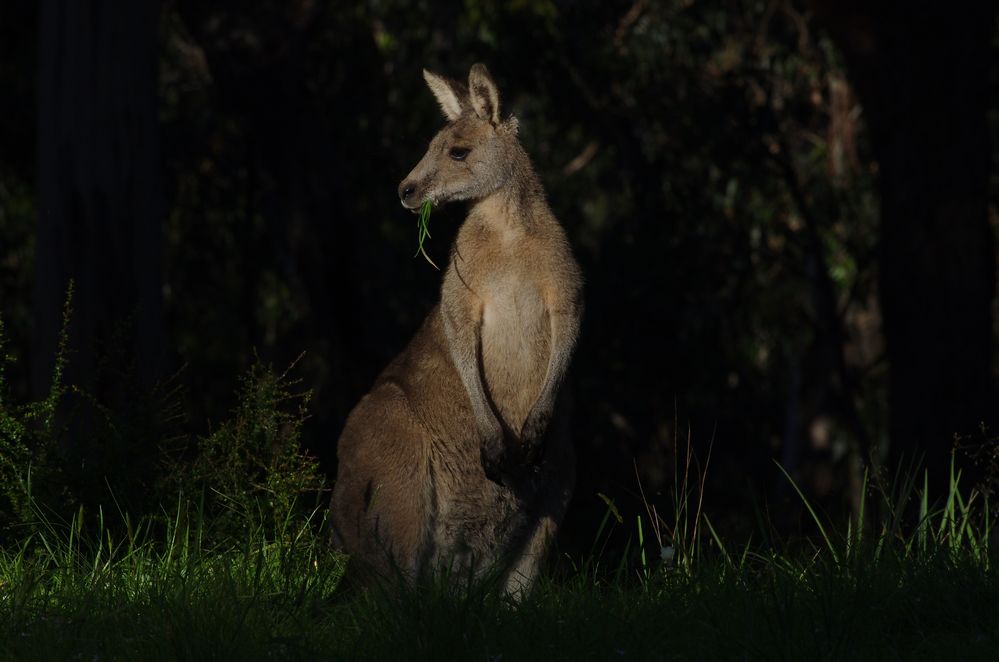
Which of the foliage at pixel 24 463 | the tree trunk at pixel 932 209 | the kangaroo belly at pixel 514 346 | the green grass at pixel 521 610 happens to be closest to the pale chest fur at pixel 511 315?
the kangaroo belly at pixel 514 346

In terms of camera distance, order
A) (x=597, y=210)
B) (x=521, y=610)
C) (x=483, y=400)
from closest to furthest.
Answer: (x=521, y=610), (x=483, y=400), (x=597, y=210)

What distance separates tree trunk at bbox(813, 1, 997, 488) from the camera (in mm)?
8305

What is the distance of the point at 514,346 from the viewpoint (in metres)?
4.89

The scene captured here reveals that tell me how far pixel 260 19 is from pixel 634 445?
4.68 meters

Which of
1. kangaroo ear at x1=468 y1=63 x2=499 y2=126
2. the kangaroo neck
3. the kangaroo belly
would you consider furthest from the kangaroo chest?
kangaroo ear at x1=468 y1=63 x2=499 y2=126

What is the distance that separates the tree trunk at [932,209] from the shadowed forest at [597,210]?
0.02 metres

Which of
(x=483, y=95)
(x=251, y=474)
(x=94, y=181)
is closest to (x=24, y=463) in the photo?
A: (x=251, y=474)

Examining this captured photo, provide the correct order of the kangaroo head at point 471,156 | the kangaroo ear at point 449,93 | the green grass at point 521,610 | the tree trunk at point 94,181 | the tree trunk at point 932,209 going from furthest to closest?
1. the tree trunk at point 932,209
2. the tree trunk at point 94,181
3. the kangaroo ear at point 449,93
4. the kangaroo head at point 471,156
5. the green grass at point 521,610

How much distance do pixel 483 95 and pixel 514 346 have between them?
33.1 inches

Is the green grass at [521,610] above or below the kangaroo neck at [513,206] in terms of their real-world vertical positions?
below

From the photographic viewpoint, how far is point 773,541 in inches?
181

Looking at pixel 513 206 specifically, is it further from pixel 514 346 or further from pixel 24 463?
pixel 24 463

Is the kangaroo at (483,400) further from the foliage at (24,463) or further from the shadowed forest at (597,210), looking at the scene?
the shadowed forest at (597,210)

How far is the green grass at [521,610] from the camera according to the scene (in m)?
3.49
